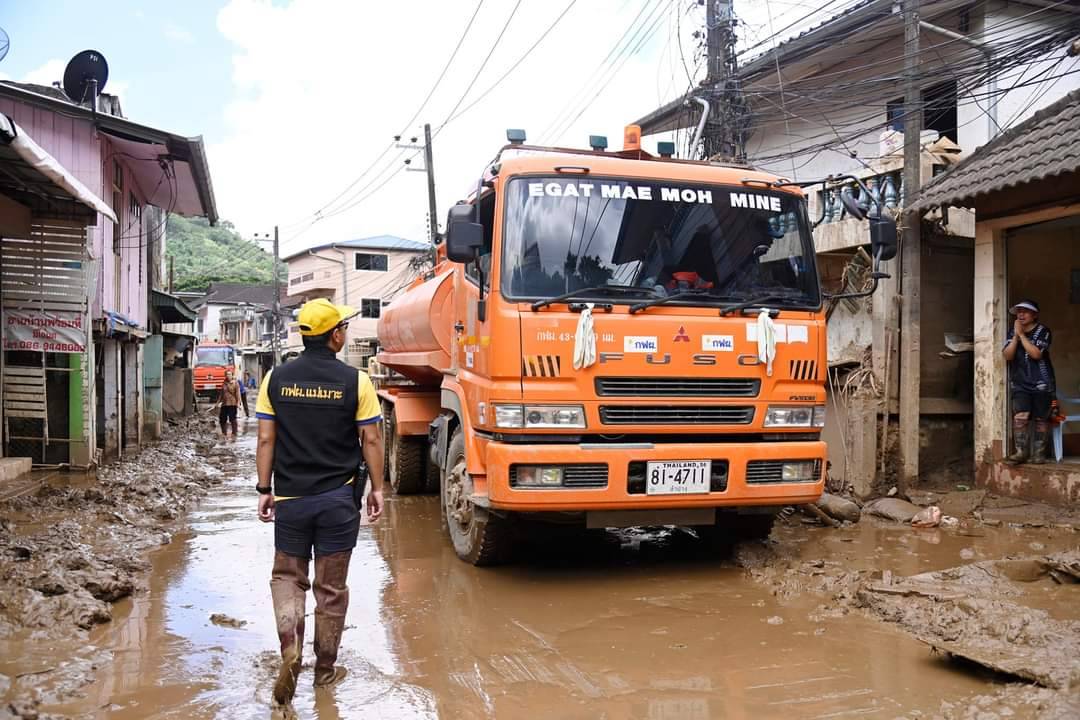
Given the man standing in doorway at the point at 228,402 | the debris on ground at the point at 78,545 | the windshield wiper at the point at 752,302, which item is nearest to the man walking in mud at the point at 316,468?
the debris on ground at the point at 78,545

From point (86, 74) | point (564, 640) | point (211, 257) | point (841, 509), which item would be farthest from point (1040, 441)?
point (211, 257)

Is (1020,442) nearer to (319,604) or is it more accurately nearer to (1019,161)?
(1019,161)

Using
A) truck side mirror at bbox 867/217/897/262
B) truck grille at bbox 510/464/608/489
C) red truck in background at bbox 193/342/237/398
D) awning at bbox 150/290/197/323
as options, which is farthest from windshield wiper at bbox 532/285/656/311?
red truck in background at bbox 193/342/237/398

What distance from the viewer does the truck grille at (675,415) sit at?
5281mm

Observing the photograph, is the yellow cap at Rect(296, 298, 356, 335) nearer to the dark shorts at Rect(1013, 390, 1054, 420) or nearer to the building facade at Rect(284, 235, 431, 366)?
the dark shorts at Rect(1013, 390, 1054, 420)

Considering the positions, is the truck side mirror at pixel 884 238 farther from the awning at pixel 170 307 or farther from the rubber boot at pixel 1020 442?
the awning at pixel 170 307

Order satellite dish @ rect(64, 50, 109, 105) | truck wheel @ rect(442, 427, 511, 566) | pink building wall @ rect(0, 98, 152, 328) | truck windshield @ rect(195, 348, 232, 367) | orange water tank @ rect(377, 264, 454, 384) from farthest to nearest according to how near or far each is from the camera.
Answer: truck windshield @ rect(195, 348, 232, 367)
satellite dish @ rect(64, 50, 109, 105)
pink building wall @ rect(0, 98, 152, 328)
orange water tank @ rect(377, 264, 454, 384)
truck wheel @ rect(442, 427, 511, 566)

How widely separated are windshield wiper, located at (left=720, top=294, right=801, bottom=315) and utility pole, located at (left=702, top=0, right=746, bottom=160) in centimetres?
674

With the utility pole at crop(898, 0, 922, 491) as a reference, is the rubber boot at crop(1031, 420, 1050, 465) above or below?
below

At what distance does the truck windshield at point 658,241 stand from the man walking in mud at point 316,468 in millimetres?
1620

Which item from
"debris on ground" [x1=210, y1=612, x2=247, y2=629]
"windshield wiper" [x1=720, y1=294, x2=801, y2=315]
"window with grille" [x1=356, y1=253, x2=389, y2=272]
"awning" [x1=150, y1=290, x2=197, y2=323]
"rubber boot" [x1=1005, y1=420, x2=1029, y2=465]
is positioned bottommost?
"debris on ground" [x1=210, y1=612, x2=247, y2=629]

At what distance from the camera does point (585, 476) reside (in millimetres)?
5219

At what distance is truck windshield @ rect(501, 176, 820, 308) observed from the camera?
5418 millimetres

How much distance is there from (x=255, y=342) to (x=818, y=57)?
175 ft
